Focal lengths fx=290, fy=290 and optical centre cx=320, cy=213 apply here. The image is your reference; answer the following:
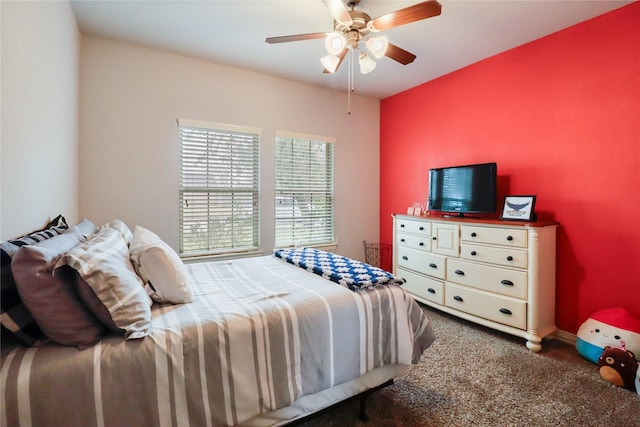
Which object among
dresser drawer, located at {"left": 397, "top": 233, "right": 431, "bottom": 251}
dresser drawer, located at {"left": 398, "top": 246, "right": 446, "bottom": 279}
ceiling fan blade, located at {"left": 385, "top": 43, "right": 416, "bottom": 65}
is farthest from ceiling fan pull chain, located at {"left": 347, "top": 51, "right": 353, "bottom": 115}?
dresser drawer, located at {"left": 398, "top": 246, "right": 446, "bottom": 279}

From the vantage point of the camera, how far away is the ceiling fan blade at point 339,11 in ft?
5.65

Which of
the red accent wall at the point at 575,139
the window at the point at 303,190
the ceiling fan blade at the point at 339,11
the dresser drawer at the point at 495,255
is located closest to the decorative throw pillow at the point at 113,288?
the ceiling fan blade at the point at 339,11

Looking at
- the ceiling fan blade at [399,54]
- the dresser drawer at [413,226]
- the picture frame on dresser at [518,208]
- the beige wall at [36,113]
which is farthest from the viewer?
the dresser drawer at [413,226]

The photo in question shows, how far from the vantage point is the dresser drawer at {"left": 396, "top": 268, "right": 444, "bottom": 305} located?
3086 millimetres

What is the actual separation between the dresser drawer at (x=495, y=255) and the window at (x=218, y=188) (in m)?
2.34

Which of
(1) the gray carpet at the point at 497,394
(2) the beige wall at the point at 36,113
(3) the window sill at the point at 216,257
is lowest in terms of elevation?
(1) the gray carpet at the point at 497,394

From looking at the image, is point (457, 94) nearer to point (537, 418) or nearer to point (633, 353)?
point (633, 353)

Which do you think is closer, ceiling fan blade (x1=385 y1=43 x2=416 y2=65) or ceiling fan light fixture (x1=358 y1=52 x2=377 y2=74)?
ceiling fan blade (x1=385 y1=43 x2=416 y2=65)

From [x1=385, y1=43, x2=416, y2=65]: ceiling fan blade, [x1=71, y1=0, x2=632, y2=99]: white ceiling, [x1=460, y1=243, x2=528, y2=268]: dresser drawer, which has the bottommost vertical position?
[x1=460, y1=243, x2=528, y2=268]: dresser drawer

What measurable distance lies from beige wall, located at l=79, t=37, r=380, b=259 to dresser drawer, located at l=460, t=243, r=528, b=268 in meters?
2.20

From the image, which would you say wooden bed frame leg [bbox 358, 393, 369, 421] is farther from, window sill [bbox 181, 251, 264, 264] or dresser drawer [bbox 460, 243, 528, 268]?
window sill [bbox 181, 251, 264, 264]

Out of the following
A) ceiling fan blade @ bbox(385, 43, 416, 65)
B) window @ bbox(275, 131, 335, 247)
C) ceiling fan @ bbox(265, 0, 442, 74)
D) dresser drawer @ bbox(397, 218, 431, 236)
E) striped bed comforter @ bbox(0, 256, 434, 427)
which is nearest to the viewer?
striped bed comforter @ bbox(0, 256, 434, 427)

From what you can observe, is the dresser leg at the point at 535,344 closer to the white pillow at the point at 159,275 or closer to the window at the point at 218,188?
the white pillow at the point at 159,275

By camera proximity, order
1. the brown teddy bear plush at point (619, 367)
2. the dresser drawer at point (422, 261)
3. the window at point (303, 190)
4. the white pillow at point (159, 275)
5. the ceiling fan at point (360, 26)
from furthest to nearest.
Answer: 1. the window at point (303, 190)
2. the dresser drawer at point (422, 261)
3. the brown teddy bear plush at point (619, 367)
4. the ceiling fan at point (360, 26)
5. the white pillow at point (159, 275)
